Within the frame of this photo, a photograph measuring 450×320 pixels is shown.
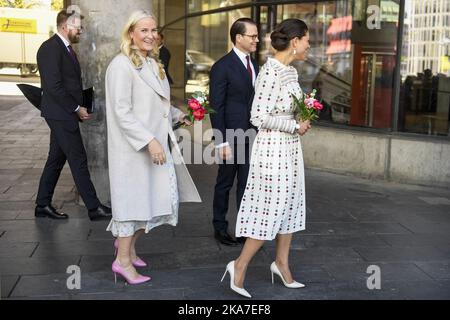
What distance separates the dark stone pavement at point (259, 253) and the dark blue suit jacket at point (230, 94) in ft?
3.57

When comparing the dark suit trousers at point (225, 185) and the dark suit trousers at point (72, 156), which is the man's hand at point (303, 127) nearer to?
the dark suit trousers at point (225, 185)

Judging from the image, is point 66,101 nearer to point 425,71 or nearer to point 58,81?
point 58,81

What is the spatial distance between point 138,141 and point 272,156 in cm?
90

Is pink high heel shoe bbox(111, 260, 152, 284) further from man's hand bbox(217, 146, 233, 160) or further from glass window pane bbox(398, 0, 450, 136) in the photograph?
glass window pane bbox(398, 0, 450, 136)

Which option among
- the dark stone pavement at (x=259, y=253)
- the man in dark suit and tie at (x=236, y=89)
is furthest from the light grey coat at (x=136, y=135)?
the man in dark suit and tie at (x=236, y=89)

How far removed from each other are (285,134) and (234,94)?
3.91 ft

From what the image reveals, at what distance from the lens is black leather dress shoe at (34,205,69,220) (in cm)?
625

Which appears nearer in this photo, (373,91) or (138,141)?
(138,141)

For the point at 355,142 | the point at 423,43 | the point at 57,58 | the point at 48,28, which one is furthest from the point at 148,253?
the point at 48,28

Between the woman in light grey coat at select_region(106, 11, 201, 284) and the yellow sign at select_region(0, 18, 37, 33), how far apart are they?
28.5m

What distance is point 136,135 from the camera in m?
4.18

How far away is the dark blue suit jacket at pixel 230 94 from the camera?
520 cm
